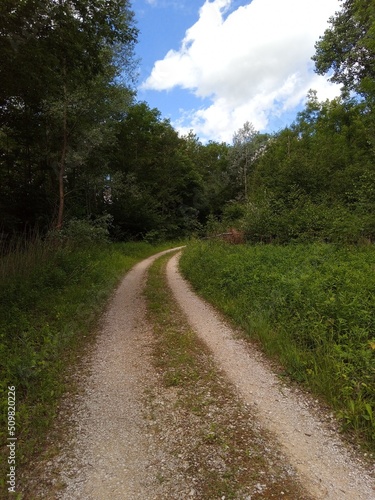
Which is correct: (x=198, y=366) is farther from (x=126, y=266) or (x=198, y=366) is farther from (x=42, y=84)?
(x=126, y=266)

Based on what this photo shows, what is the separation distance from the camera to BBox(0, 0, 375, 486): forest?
4.37 metres

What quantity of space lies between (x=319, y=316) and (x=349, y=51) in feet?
68.2

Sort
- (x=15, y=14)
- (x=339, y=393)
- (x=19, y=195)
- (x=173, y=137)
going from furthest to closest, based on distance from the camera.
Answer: (x=173, y=137) → (x=19, y=195) → (x=15, y=14) → (x=339, y=393)

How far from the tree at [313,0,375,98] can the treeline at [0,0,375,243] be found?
70 mm

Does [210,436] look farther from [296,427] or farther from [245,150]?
[245,150]

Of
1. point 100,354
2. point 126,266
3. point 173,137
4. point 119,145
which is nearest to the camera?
point 100,354

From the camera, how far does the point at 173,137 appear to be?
3494 cm

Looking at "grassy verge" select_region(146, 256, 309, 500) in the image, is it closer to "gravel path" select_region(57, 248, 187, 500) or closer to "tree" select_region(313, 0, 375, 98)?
"gravel path" select_region(57, 248, 187, 500)

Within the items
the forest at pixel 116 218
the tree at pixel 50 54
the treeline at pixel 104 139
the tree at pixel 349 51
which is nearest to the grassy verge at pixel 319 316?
the forest at pixel 116 218

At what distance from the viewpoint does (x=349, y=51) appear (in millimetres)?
18562

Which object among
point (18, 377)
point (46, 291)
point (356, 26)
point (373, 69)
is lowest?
point (18, 377)

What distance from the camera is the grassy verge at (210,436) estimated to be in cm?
243

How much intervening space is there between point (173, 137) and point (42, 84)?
1114 inches

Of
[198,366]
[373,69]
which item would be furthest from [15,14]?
[373,69]
